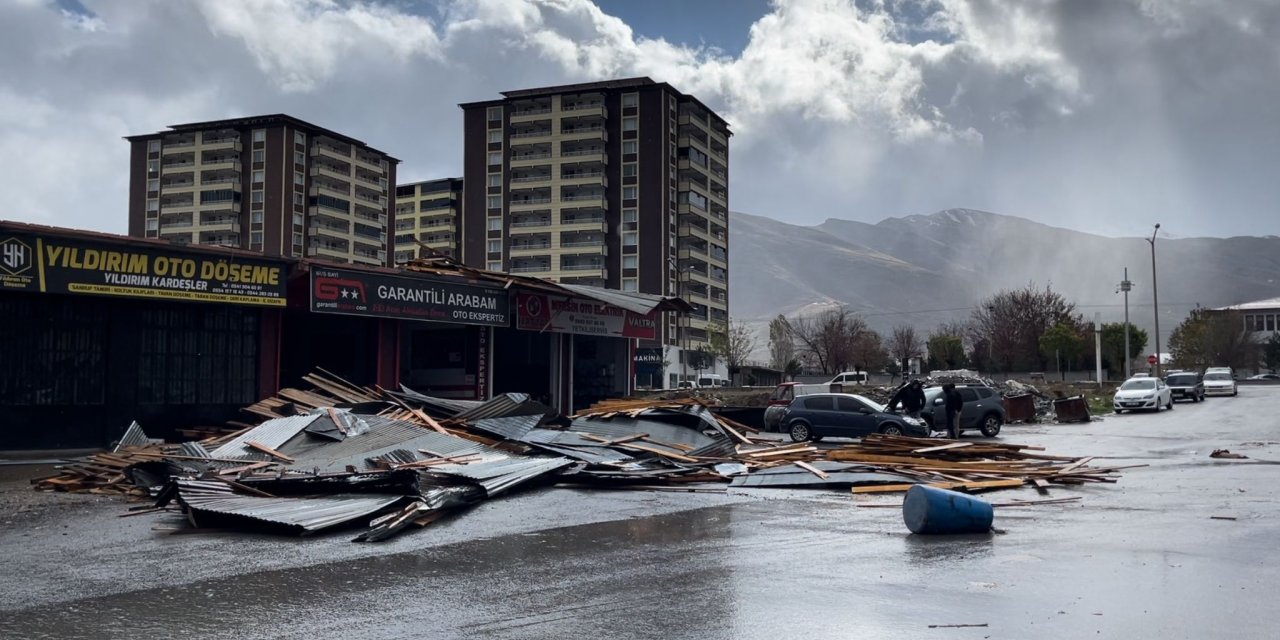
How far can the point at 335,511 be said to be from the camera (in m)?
11.6

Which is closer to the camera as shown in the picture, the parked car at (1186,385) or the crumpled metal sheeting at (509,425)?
the crumpled metal sheeting at (509,425)

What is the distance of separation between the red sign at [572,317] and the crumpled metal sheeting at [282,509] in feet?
67.6

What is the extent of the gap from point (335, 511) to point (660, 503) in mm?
4549

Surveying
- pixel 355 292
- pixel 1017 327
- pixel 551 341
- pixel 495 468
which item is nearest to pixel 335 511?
pixel 495 468

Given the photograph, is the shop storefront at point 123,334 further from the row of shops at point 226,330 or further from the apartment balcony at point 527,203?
the apartment balcony at point 527,203

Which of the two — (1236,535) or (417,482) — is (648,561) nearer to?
(417,482)

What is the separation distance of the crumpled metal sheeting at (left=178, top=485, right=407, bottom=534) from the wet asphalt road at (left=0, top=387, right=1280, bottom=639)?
400 millimetres

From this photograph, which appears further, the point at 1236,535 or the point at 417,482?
the point at 417,482

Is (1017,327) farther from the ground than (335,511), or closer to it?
farther from the ground

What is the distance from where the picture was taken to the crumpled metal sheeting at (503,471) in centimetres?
1392

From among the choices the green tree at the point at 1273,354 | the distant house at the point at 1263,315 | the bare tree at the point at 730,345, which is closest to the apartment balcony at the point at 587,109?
the bare tree at the point at 730,345

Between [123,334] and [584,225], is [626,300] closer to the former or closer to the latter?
[123,334]

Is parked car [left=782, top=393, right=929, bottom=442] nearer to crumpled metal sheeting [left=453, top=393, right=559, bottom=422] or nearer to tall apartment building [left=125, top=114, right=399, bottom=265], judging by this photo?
crumpled metal sheeting [left=453, top=393, right=559, bottom=422]

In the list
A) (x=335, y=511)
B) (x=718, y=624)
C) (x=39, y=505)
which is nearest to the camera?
(x=718, y=624)
